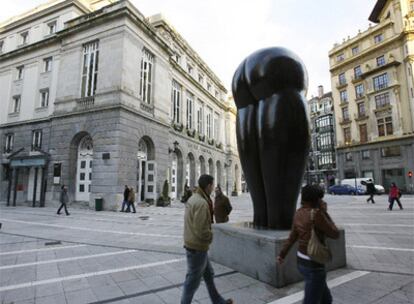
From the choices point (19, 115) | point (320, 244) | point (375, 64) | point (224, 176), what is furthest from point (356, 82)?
point (320, 244)

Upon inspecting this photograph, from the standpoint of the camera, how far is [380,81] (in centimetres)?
3800

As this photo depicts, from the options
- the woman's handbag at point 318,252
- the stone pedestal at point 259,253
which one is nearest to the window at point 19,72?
the stone pedestal at point 259,253

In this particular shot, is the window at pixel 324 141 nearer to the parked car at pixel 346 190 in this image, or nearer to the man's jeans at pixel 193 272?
the parked car at pixel 346 190

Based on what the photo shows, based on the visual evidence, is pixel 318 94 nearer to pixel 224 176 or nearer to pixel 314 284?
pixel 224 176

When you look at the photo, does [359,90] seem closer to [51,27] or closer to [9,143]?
[51,27]

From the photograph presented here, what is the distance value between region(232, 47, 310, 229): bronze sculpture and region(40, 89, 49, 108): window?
2063 cm

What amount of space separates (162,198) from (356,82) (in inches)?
1441

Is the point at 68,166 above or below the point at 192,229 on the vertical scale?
above

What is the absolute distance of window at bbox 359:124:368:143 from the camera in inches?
1564

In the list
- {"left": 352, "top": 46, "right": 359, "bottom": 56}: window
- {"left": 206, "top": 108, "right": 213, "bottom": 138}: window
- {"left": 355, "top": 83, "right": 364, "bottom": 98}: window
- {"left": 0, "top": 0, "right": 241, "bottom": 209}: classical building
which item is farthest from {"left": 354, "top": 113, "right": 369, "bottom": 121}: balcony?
{"left": 0, "top": 0, "right": 241, "bottom": 209}: classical building

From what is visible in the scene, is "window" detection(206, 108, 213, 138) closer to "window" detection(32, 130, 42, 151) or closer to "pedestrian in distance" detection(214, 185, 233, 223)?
"window" detection(32, 130, 42, 151)

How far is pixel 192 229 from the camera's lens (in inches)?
121

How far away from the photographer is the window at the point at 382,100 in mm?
36969

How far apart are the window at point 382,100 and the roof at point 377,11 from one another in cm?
1323
